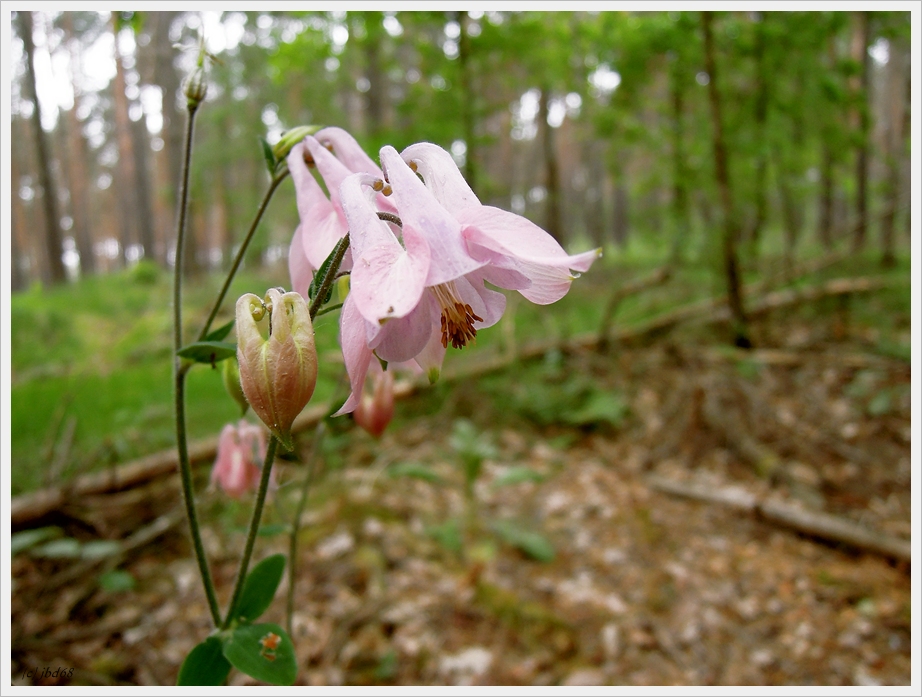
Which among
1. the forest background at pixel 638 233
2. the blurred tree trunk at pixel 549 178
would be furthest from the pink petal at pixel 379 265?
the blurred tree trunk at pixel 549 178

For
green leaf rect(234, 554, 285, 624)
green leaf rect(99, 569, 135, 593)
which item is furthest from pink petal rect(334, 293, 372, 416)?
green leaf rect(99, 569, 135, 593)

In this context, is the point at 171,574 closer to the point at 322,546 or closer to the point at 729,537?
the point at 322,546

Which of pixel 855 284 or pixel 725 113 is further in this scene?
pixel 855 284

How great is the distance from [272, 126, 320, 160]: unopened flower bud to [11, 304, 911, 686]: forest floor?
2.79 feet

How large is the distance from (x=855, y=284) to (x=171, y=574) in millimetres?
6823

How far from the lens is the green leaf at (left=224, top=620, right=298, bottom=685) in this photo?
945mm

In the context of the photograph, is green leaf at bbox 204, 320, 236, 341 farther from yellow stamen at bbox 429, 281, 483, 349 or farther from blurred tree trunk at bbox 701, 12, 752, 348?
blurred tree trunk at bbox 701, 12, 752, 348

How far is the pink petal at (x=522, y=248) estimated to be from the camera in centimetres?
64

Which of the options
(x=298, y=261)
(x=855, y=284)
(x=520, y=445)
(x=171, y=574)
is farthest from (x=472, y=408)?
(x=855, y=284)

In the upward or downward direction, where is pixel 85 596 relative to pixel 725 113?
downward

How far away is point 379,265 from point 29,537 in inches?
97.4

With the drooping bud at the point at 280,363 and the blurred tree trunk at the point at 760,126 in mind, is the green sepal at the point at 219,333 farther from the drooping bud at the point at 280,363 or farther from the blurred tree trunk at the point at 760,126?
the blurred tree trunk at the point at 760,126

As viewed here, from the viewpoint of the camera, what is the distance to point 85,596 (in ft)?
7.82

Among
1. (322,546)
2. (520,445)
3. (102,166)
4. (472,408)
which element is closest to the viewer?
(322,546)
